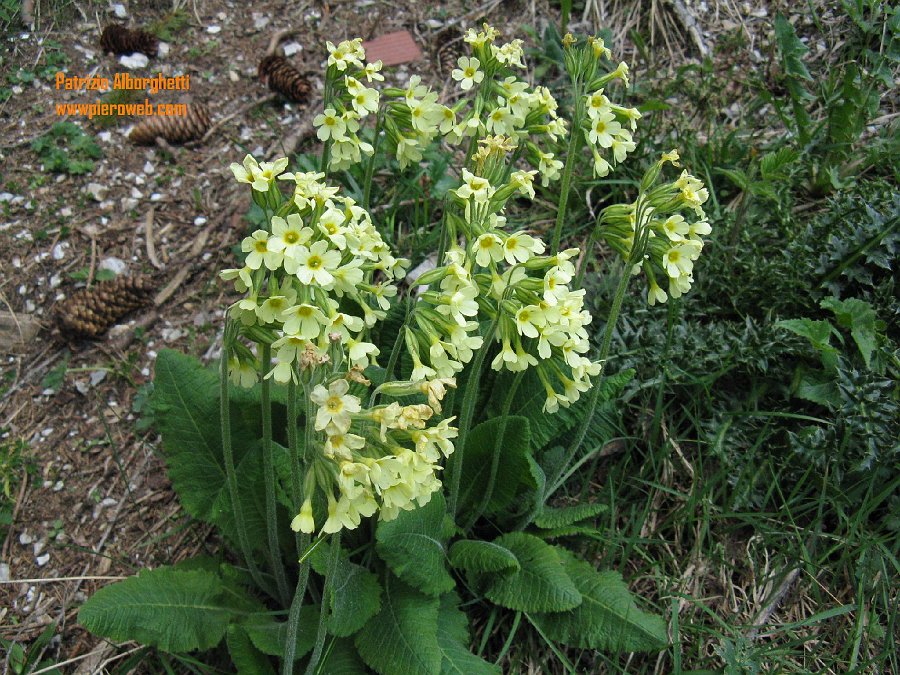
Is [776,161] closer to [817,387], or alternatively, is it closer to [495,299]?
[817,387]

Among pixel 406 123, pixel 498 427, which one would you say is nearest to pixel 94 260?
pixel 406 123

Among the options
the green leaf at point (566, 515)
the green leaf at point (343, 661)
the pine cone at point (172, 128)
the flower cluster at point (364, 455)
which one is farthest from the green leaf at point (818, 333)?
the pine cone at point (172, 128)

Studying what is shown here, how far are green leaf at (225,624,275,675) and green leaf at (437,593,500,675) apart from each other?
0.60m

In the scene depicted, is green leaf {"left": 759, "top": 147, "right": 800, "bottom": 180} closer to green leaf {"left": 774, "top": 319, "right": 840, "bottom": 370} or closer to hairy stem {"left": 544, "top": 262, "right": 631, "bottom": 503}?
green leaf {"left": 774, "top": 319, "right": 840, "bottom": 370}

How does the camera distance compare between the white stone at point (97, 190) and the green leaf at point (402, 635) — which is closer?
the green leaf at point (402, 635)

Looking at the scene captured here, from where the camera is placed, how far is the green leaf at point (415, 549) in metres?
2.56

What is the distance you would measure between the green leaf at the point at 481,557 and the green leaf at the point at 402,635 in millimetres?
183

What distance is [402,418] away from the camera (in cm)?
180

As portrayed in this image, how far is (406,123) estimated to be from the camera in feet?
9.71

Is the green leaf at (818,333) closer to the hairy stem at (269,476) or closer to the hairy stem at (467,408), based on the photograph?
the hairy stem at (467,408)

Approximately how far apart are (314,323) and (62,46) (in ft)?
13.4

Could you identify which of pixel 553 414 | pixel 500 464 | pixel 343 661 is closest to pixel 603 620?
pixel 500 464

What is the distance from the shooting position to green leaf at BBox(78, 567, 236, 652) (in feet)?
8.08

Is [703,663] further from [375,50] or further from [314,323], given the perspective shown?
[375,50]
